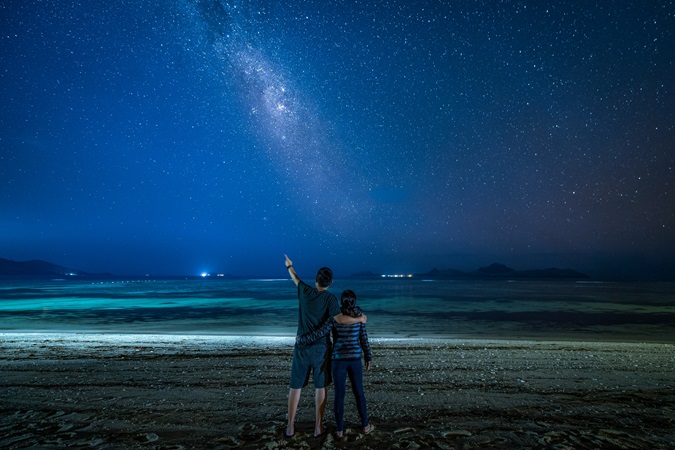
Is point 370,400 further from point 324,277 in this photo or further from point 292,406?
point 324,277

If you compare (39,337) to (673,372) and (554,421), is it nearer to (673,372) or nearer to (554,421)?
(554,421)

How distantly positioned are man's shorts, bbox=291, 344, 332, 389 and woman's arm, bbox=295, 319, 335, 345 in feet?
0.26

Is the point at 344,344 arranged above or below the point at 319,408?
above

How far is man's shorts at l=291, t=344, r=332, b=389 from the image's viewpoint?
16.0 feet

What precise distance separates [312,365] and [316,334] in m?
0.44

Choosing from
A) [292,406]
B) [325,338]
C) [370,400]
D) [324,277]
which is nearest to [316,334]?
[325,338]

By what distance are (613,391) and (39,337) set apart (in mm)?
19670

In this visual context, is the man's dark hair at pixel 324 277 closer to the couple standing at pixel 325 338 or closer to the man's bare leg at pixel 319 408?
the couple standing at pixel 325 338

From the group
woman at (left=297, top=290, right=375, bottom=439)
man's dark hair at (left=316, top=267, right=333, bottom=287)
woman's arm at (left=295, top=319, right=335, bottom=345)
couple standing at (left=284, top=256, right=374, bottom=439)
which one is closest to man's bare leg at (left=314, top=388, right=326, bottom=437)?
couple standing at (left=284, top=256, right=374, bottom=439)

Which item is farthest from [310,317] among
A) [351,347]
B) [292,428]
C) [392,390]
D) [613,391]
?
[613,391]

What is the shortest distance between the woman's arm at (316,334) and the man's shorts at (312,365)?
80 millimetres

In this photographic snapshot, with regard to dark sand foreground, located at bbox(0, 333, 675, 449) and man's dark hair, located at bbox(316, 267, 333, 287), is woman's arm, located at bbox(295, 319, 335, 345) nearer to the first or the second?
man's dark hair, located at bbox(316, 267, 333, 287)

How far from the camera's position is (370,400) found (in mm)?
6848

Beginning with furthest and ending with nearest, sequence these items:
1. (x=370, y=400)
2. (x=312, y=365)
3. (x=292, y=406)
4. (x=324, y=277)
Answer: (x=370, y=400), (x=292, y=406), (x=312, y=365), (x=324, y=277)
